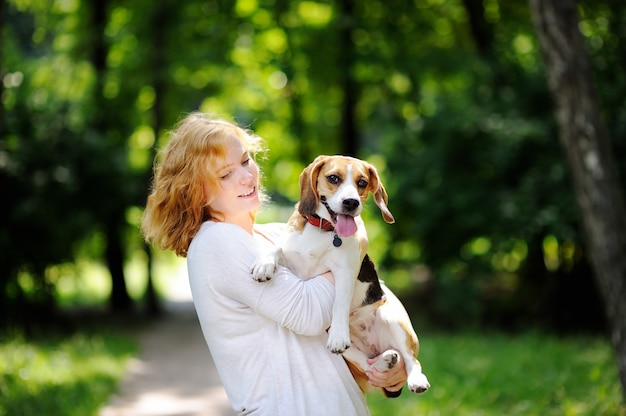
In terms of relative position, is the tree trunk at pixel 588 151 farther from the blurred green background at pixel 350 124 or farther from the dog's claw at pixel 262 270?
the blurred green background at pixel 350 124

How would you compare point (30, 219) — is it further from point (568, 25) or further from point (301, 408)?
point (301, 408)

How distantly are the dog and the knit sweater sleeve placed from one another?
5 centimetres

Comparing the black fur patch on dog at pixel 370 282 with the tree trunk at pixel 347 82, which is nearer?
the black fur patch on dog at pixel 370 282

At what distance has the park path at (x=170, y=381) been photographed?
6.89 m

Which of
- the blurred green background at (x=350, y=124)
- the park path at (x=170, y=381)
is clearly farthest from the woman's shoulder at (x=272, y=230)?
the blurred green background at (x=350, y=124)

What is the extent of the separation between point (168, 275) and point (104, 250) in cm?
855

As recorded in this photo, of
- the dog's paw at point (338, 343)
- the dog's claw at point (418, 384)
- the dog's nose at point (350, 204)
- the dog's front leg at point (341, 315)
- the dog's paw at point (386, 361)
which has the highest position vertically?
the dog's nose at point (350, 204)

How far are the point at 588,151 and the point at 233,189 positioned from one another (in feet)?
11.8

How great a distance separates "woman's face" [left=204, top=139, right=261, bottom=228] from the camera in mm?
2734

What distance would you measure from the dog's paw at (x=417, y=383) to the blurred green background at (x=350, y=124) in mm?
7815

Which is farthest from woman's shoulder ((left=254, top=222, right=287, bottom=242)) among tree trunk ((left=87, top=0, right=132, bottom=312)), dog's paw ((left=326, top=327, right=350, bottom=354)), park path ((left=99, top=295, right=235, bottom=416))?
tree trunk ((left=87, top=0, right=132, bottom=312))

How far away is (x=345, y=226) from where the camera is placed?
2.69 m

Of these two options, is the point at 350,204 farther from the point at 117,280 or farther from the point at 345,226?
the point at 117,280

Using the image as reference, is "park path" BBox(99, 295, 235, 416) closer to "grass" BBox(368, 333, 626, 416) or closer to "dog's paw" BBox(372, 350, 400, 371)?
"grass" BBox(368, 333, 626, 416)
